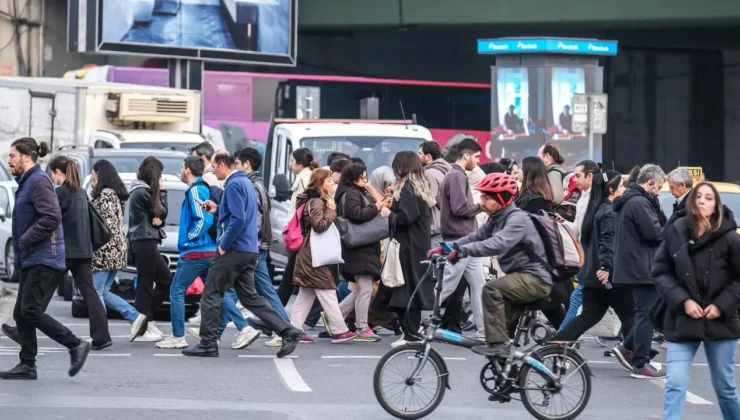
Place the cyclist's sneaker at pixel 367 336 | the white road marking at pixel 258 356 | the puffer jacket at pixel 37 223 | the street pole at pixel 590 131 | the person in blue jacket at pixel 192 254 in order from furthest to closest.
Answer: the street pole at pixel 590 131
the cyclist's sneaker at pixel 367 336
the person in blue jacket at pixel 192 254
the white road marking at pixel 258 356
the puffer jacket at pixel 37 223

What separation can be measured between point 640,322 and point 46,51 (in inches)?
1287

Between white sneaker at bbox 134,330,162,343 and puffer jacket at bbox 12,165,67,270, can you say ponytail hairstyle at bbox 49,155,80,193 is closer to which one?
puffer jacket at bbox 12,165,67,270

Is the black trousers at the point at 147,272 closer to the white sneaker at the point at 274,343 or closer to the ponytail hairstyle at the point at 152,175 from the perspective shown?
the ponytail hairstyle at the point at 152,175

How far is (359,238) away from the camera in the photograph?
44.7 feet

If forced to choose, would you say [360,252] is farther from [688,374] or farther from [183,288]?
[688,374]

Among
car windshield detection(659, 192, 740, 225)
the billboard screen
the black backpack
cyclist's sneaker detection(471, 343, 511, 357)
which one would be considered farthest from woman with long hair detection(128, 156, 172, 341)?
the billboard screen

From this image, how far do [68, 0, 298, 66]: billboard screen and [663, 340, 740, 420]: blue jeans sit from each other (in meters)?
21.4

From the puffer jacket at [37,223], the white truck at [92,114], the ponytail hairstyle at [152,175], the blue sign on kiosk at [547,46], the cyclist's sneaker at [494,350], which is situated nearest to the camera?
the cyclist's sneaker at [494,350]

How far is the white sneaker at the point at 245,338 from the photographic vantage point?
12953mm

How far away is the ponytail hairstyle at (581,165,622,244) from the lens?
1236cm

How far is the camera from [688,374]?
8.30 meters

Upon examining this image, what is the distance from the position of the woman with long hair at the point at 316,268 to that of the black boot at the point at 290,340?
3.36 ft

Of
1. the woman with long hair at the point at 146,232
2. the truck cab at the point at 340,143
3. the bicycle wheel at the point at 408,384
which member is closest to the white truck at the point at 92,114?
the truck cab at the point at 340,143

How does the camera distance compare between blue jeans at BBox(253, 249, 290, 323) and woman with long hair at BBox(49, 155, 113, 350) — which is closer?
woman with long hair at BBox(49, 155, 113, 350)
